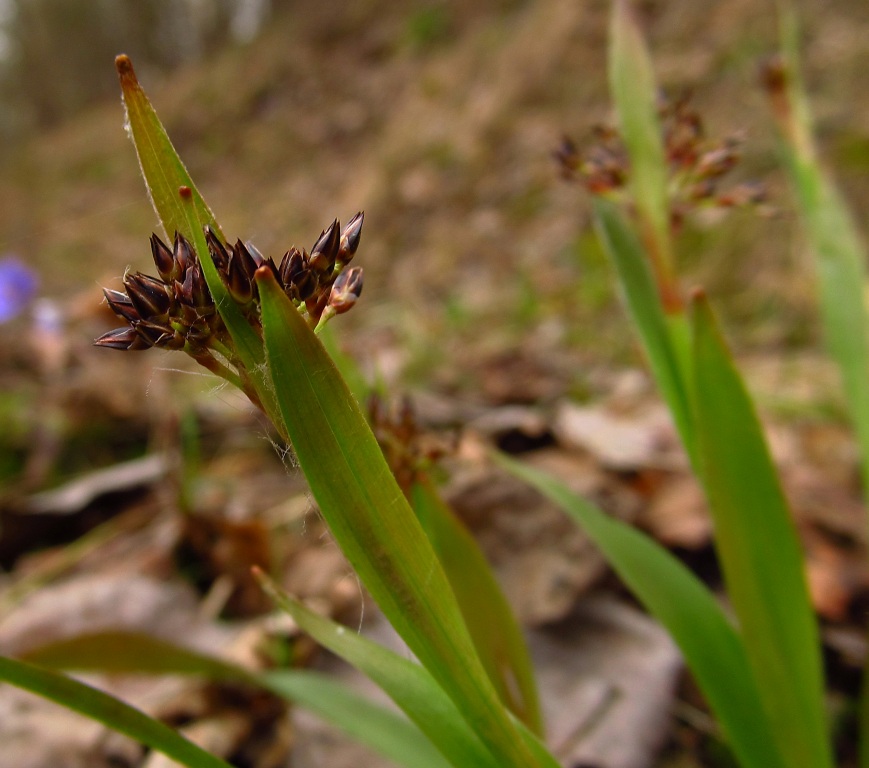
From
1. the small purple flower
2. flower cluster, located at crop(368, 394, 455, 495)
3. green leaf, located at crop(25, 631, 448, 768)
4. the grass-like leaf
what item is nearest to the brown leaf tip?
flower cluster, located at crop(368, 394, 455, 495)

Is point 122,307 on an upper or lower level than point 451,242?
lower

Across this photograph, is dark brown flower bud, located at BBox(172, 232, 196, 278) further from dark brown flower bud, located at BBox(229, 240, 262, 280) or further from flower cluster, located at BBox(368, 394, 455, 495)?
flower cluster, located at BBox(368, 394, 455, 495)

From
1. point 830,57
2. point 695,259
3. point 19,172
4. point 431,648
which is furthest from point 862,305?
point 19,172

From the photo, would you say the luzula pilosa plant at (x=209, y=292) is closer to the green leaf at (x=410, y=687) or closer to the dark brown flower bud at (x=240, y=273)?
the dark brown flower bud at (x=240, y=273)

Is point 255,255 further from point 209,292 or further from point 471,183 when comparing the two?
point 471,183

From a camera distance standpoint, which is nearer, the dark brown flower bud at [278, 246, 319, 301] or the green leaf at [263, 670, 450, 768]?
the dark brown flower bud at [278, 246, 319, 301]

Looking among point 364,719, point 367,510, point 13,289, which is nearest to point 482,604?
point 364,719

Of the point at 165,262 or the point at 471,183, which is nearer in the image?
the point at 165,262
